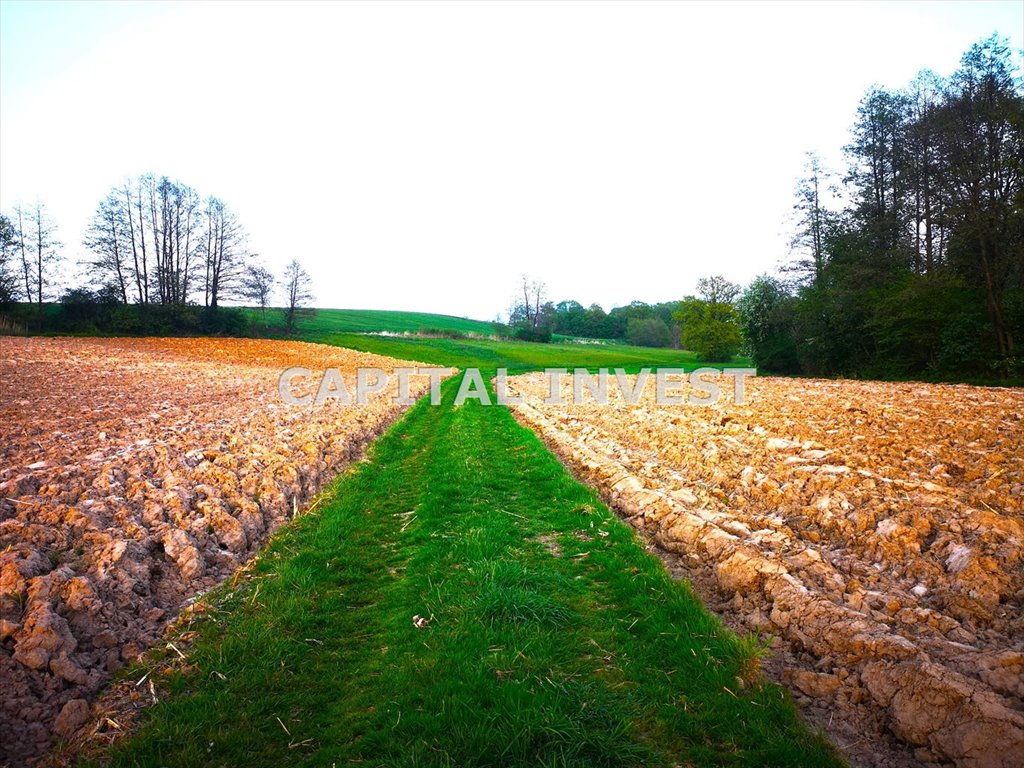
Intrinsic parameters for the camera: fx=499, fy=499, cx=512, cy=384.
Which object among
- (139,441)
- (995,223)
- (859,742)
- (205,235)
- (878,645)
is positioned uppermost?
(205,235)

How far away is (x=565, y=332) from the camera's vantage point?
A: 125 meters

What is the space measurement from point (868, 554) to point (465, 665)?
4.36m

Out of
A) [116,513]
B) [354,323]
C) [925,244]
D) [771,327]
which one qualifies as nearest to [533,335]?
[354,323]

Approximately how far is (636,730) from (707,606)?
1.99 metres

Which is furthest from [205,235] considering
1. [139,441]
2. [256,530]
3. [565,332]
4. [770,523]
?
[565,332]

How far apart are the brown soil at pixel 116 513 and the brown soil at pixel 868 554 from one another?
522 centimetres

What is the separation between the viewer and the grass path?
123 inches

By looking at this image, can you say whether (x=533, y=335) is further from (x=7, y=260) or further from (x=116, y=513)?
(x=116, y=513)

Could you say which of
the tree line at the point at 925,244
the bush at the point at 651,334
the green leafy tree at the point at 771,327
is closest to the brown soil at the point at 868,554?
the tree line at the point at 925,244

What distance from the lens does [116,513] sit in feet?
19.3

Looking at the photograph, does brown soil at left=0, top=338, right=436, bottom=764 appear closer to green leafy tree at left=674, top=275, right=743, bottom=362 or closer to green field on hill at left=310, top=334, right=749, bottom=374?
green field on hill at left=310, top=334, right=749, bottom=374

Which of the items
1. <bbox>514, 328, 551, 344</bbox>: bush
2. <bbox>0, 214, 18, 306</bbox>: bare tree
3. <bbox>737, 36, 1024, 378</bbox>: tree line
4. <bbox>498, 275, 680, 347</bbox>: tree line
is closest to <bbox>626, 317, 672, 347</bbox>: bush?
<bbox>498, 275, 680, 347</bbox>: tree line

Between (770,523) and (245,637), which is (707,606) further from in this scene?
(245,637)

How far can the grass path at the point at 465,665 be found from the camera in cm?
312
